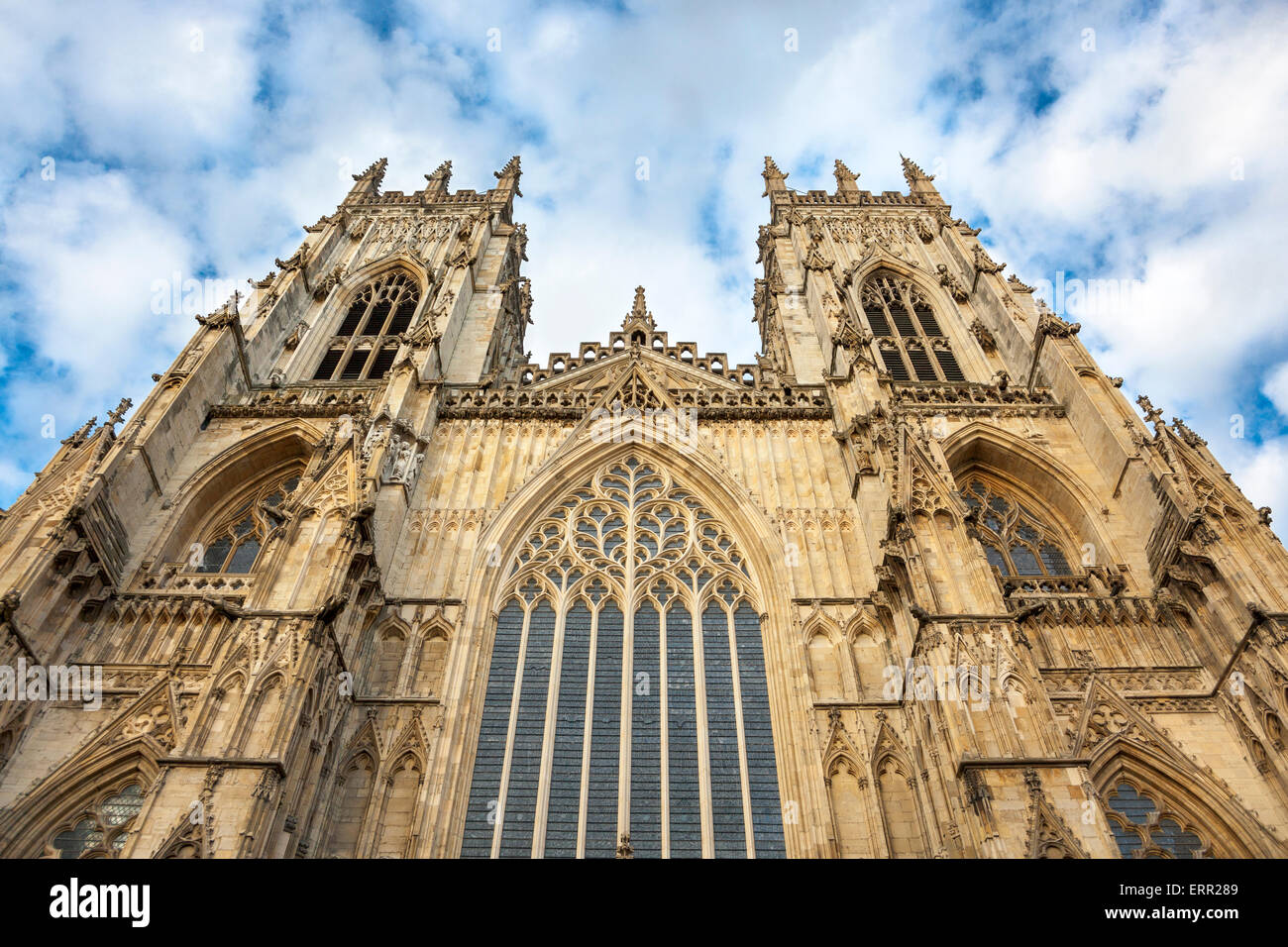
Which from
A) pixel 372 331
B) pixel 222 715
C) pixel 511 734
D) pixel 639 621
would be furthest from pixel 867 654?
pixel 372 331

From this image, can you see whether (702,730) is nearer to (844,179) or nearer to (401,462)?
(401,462)

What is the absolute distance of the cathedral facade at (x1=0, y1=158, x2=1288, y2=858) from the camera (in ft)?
38.9

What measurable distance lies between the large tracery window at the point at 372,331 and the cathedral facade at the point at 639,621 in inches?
67.3

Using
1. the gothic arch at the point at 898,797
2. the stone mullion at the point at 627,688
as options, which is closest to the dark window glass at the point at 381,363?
the stone mullion at the point at 627,688

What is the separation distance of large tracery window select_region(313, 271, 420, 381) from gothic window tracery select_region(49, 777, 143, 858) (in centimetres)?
1183

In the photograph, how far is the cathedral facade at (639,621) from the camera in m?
11.9

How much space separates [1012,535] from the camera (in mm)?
17953

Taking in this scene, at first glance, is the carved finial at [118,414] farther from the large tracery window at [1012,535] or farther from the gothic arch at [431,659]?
the large tracery window at [1012,535]

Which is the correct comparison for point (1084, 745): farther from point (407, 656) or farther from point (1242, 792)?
point (407, 656)

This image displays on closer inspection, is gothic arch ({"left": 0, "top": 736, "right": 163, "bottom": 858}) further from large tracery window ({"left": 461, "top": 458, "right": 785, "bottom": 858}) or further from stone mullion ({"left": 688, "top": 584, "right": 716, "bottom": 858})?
stone mullion ({"left": 688, "top": 584, "right": 716, "bottom": 858})

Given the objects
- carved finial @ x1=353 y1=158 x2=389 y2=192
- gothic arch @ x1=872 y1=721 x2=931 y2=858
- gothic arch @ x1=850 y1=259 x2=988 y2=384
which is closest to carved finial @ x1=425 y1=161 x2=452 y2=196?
carved finial @ x1=353 y1=158 x2=389 y2=192

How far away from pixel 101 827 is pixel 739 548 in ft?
35.2

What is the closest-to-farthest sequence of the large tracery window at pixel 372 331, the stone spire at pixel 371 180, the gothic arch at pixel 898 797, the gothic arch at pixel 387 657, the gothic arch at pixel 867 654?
the gothic arch at pixel 898 797
the gothic arch at pixel 867 654
the gothic arch at pixel 387 657
the large tracery window at pixel 372 331
the stone spire at pixel 371 180
